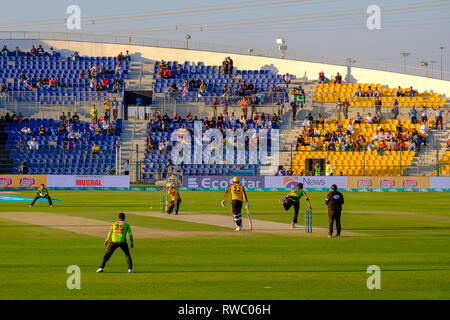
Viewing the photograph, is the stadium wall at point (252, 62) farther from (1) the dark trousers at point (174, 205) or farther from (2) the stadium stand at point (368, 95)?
(1) the dark trousers at point (174, 205)

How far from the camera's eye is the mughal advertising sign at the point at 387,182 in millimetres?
60844

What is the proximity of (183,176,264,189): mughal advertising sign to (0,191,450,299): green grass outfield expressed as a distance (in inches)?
984

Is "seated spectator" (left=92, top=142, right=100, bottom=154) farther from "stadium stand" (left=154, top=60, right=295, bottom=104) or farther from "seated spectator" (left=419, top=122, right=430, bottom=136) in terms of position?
"seated spectator" (left=419, top=122, right=430, bottom=136)

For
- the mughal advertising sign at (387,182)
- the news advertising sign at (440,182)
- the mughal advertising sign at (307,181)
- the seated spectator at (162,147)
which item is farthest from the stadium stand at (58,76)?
the news advertising sign at (440,182)

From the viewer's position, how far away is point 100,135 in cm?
6850

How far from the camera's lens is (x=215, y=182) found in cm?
6162

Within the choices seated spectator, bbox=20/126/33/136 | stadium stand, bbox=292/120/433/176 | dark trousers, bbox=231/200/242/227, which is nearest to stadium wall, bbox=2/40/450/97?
stadium stand, bbox=292/120/433/176

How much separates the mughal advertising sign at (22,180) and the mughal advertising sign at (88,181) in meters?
0.70

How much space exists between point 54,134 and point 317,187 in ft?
79.8

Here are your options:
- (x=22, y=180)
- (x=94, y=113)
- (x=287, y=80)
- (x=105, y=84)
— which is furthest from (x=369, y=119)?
(x=22, y=180)

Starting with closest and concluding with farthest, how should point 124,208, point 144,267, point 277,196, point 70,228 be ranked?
point 144,267 < point 70,228 < point 124,208 < point 277,196

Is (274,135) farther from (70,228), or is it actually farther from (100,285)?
(100,285)

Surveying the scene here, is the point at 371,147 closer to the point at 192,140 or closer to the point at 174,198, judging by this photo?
the point at 192,140

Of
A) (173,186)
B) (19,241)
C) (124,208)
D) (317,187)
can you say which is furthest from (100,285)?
(317,187)
